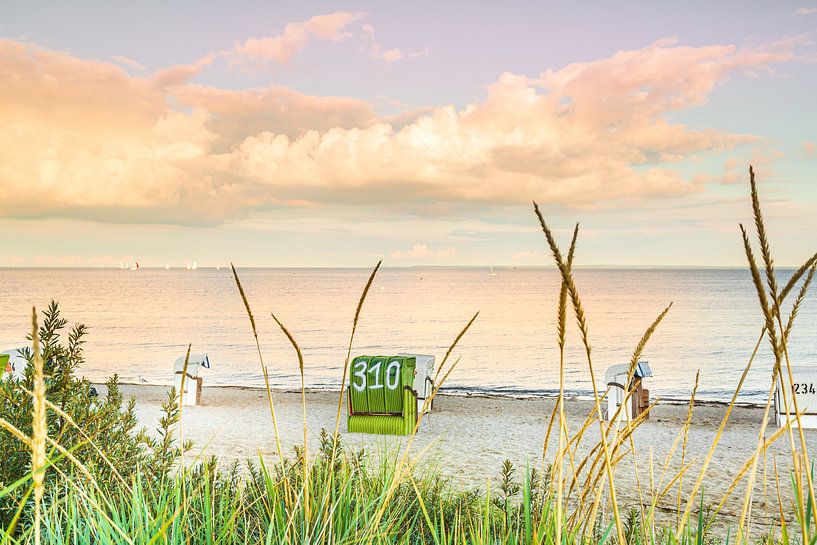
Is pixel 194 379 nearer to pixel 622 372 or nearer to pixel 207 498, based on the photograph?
pixel 622 372

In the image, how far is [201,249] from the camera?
88.3 metres

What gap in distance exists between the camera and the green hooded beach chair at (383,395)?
35.3 ft

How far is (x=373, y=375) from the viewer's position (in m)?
11.0

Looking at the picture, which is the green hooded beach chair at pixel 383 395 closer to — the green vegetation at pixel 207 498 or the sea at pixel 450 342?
the sea at pixel 450 342

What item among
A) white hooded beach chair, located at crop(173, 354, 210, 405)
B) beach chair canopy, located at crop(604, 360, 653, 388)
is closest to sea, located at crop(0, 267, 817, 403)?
beach chair canopy, located at crop(604, 360, 653, 388)

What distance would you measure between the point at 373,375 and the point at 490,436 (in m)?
2.07

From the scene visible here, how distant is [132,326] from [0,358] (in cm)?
4825

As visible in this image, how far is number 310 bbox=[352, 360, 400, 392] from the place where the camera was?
1080 cm

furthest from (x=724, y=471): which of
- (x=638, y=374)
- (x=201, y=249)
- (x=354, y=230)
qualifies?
(x=354, y=230)

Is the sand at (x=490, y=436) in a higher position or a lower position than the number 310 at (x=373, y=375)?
lower

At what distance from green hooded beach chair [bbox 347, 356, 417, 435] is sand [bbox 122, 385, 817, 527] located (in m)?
0.24

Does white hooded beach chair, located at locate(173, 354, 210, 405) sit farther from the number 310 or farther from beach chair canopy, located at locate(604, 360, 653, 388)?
beach chair canopy, located at locate(604, 360, 653, 388)

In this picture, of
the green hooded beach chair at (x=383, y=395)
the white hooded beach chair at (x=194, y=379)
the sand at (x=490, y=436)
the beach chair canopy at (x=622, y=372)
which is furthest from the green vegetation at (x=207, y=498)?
the white hooded beach chair at (x=194, y=379)

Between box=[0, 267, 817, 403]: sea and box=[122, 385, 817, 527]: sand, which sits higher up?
box=[0, 267, 817, 403]: sea
